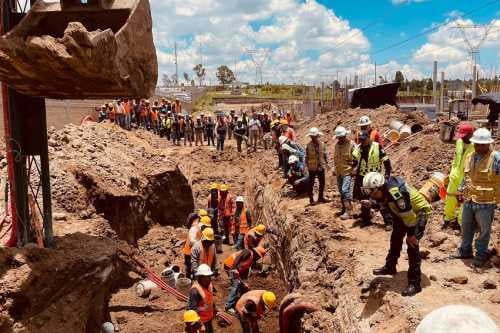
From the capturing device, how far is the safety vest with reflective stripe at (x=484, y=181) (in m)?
5.86

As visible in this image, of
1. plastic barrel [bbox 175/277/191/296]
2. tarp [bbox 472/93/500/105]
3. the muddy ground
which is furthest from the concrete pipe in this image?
tarp [bbox 472/93/500/105]

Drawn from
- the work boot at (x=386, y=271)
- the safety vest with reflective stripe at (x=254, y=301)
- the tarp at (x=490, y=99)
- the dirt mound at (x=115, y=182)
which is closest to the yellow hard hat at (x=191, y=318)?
the safety vest with reflective stripe at (x=254, y=301)

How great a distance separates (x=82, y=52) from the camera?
421cm

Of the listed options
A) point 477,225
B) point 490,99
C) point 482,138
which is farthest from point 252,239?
point 490,99

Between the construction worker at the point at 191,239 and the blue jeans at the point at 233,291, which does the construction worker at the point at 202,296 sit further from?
the construction worker at the point at 191,239

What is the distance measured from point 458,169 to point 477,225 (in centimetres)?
88

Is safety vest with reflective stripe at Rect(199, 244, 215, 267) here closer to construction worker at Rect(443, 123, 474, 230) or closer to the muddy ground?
the muddy ground

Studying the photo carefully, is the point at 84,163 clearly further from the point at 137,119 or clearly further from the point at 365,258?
the point at 137,119

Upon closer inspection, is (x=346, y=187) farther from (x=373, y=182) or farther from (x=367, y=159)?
(x=373, y=182)

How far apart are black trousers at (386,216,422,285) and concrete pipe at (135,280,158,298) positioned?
4.98 m

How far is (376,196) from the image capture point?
18.1 feet

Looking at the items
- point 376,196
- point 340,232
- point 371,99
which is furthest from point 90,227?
point 371,99

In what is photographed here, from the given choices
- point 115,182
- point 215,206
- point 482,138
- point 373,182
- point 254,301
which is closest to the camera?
point 373,182

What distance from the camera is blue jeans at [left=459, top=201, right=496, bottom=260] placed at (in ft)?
19.6
